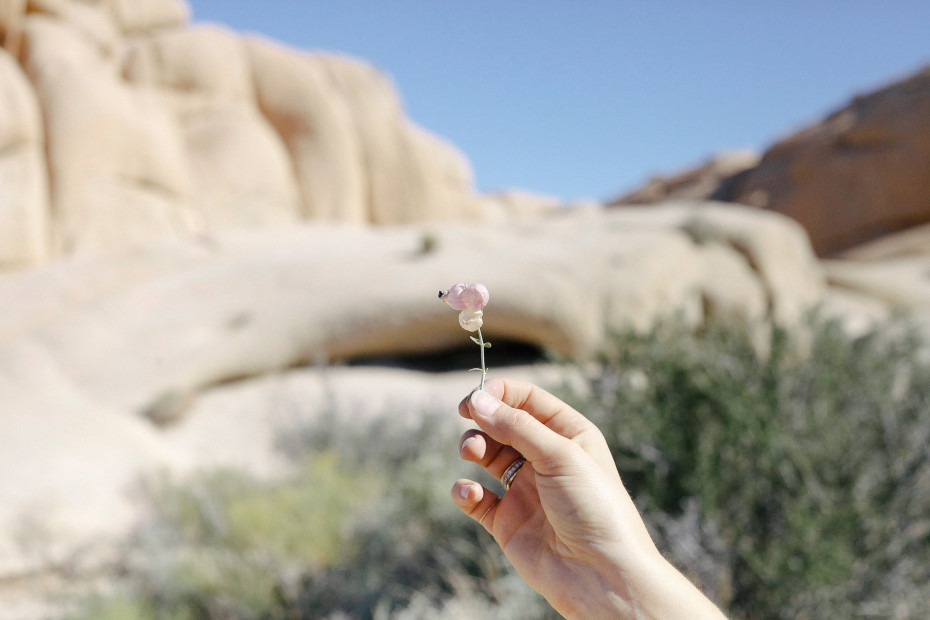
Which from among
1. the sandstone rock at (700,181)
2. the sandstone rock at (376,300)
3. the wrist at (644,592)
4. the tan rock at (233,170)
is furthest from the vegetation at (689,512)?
the sandstone rock at (700,181)

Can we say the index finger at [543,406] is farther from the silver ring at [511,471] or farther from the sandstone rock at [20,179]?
the sandstone rock at [20,179]

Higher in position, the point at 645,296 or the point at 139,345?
the point at 645,296

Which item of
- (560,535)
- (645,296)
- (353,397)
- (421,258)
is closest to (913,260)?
(645,296)

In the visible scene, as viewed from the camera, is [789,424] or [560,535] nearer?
[560,535]

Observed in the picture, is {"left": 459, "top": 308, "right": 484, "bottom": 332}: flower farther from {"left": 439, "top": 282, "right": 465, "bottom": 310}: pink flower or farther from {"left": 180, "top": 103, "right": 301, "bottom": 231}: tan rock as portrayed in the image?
{"left": 180, "top": 103, "right": 301, "bottom": 231}: tan rock

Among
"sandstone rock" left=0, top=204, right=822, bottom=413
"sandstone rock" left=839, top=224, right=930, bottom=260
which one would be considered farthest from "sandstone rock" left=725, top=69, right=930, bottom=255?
"sandstone rock" left=0, top=204, right=822, bottom=413

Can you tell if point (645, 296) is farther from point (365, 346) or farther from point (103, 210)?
point (103, 210)
